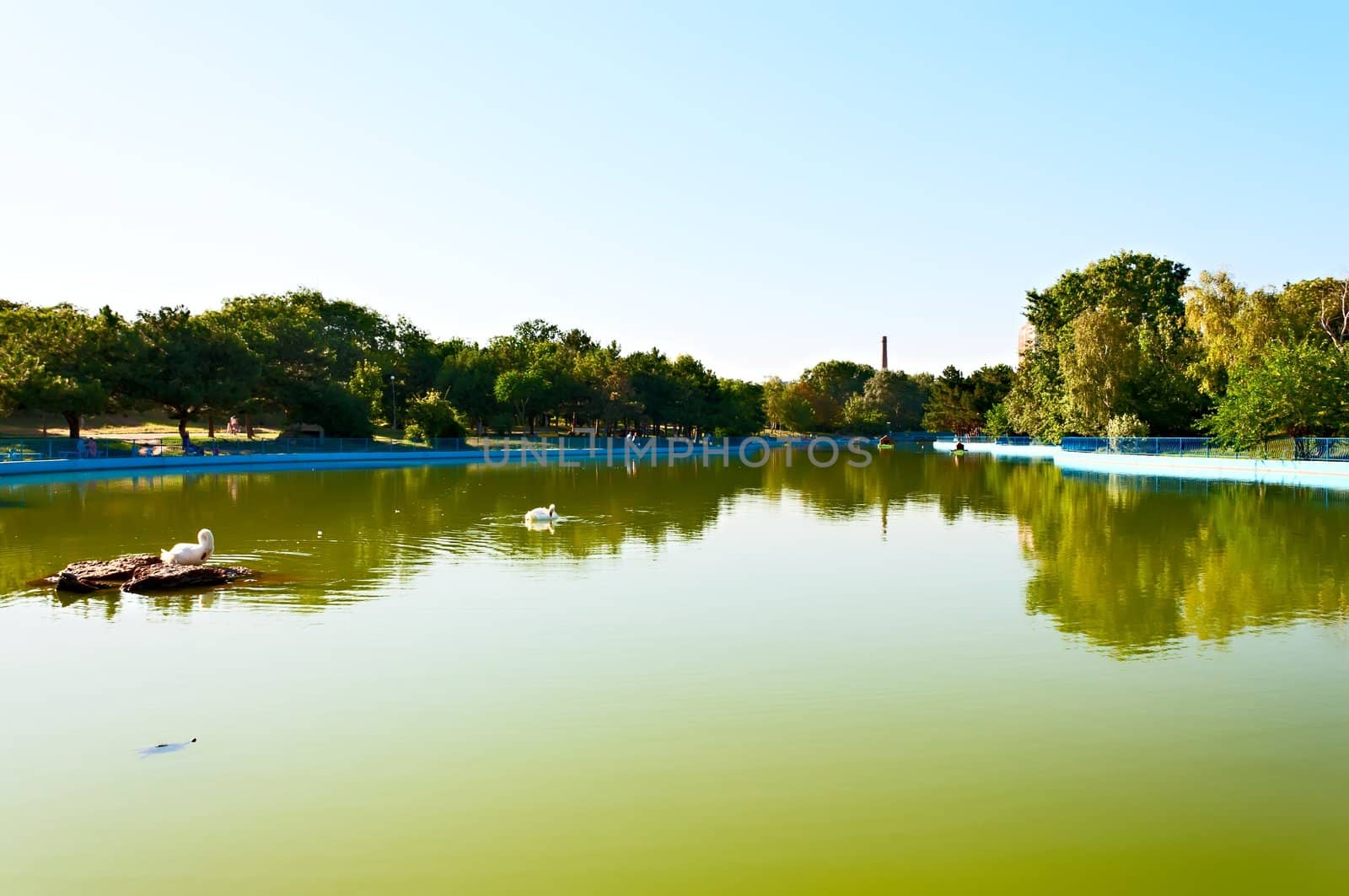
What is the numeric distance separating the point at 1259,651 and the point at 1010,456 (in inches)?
3179


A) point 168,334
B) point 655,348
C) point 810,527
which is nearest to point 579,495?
point 810,527

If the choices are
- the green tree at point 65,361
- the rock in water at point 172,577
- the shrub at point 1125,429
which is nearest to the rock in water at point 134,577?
the rock in water at point 172,577

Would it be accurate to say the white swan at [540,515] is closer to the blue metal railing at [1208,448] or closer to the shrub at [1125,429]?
the blue metal railing at [1208,448]

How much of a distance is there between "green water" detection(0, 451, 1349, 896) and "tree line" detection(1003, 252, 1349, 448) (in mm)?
35059

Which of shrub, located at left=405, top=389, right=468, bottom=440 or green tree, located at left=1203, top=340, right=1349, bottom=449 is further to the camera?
shrub, located at left=405, top=389, right=468, bottom=440

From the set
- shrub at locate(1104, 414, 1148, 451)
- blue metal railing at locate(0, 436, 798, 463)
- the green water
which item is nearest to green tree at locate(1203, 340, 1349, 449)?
shrub at locate(1104, 414, 1148, 451)

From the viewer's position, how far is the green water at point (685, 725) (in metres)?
6.71

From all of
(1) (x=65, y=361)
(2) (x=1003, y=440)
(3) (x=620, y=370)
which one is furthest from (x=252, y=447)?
(2) (x=1003, y=440)

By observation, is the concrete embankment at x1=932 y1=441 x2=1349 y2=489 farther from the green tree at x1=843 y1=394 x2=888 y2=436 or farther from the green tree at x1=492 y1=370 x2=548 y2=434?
the green tree at x1=843 y1=394 x2=888 y2=436

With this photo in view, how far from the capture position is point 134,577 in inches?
666

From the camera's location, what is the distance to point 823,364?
566 ft

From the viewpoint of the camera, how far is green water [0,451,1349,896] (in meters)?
6.71

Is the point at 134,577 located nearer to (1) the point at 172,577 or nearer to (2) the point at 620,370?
(1) the point at 172,577

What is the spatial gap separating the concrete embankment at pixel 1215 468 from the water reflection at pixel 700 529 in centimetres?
613
